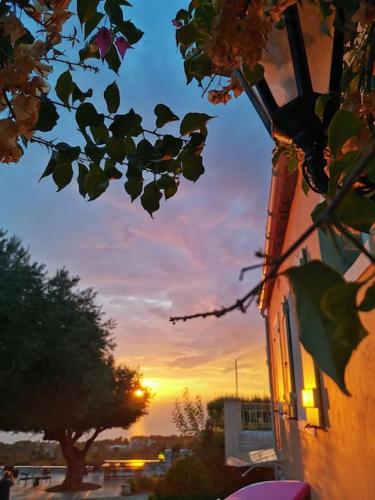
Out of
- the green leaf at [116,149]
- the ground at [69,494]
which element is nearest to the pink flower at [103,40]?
the green leaf at [116,149]

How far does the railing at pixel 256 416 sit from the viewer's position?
1101 cm

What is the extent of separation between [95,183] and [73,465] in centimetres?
1686

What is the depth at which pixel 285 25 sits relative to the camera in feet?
3.60

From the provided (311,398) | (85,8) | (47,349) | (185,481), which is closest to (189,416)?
(185,481)

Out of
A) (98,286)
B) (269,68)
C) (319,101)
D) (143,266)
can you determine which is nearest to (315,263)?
(319,101)

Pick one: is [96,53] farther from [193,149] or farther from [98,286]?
[98,286]

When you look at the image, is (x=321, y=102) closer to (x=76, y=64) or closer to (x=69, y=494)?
(x=76, y=64)

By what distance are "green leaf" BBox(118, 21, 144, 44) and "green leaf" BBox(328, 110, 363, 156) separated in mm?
762

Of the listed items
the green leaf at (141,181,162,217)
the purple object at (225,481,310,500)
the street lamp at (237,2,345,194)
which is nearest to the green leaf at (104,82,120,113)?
the green leaf at (141,181,162,217)

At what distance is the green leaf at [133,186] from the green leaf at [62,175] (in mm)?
149

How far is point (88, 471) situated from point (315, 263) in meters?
20.8

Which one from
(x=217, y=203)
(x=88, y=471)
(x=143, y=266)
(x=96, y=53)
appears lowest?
(x=88, y=471)

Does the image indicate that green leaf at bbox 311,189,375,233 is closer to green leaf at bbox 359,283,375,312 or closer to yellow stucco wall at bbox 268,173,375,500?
green leaf at bbox 359,283,375,312

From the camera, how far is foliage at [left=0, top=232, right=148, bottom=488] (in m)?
10.3
